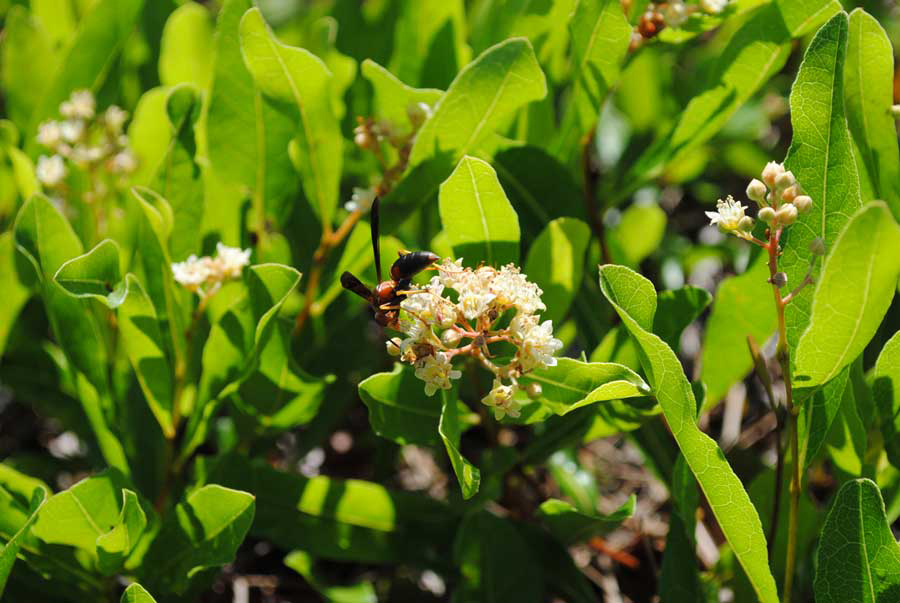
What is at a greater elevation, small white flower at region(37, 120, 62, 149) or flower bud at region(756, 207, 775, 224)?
flower bud at region(756, 207, 775, 224)

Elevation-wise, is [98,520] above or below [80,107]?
below

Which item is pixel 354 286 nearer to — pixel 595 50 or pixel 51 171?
pixel 595 50

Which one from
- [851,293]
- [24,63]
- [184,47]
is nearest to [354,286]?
[851,293]

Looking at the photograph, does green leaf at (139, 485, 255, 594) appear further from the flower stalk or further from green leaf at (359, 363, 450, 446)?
the flower stalk

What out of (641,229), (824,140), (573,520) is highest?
(824,140)

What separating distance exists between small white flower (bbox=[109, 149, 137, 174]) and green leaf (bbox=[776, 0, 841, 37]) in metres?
1.77

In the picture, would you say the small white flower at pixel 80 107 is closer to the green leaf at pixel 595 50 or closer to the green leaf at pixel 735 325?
the green leaf at pixel 595 50

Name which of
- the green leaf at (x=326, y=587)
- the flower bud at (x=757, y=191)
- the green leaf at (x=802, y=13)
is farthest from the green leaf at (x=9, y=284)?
the green leaf at (x=802, y=13)

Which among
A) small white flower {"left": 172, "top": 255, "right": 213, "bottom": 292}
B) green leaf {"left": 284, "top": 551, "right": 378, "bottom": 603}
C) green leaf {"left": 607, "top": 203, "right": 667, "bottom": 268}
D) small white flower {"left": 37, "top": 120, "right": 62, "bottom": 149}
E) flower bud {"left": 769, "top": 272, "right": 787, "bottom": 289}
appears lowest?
green leaf {"left": 284, "top": 551, "right": 378, "bottom": 603}

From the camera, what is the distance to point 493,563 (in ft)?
7.04

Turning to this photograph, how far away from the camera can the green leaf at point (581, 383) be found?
1546mm

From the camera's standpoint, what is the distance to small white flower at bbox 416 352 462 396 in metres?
1.63

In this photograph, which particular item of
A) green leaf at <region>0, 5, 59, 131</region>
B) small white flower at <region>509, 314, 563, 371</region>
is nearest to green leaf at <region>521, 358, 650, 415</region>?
small white flower at <region>509, 314, 563, 371</region>

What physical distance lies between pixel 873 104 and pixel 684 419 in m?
0.95
